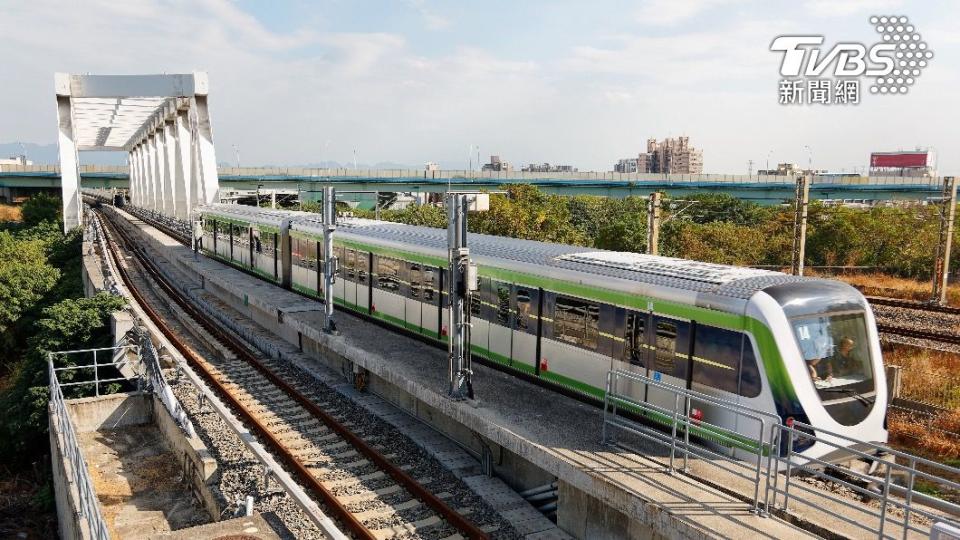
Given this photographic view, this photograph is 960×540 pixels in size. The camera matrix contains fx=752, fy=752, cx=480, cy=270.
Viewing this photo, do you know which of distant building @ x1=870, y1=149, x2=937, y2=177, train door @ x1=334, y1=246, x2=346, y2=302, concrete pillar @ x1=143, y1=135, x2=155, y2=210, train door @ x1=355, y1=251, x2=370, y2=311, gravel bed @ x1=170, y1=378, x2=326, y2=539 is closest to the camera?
gravel bed @ x1=170, y1=378, x2=326, y2=539

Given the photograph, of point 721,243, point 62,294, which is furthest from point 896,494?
point 62,294

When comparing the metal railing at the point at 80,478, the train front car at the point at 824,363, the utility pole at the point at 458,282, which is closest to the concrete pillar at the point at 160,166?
the metal railing at the point at 80,478

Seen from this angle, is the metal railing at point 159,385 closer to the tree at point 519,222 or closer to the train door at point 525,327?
the train door at point 525,327

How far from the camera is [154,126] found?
229 feet

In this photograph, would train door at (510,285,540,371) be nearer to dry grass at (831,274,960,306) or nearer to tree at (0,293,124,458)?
tree at (0,293,124,458)

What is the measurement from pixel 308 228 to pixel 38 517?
10.4 metres

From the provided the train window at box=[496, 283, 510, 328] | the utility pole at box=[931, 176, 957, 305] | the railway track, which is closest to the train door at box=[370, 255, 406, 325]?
the railway track

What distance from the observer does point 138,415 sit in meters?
15.7

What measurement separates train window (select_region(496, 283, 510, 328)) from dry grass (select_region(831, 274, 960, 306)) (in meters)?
24.9

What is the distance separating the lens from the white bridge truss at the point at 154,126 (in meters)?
47.7

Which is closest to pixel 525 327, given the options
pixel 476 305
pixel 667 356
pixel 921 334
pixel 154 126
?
pixel 476 305

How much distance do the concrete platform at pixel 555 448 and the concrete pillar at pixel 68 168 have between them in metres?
38.6

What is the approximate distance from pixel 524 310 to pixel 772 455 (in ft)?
18.9

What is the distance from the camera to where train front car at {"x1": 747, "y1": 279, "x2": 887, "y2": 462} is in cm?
943
